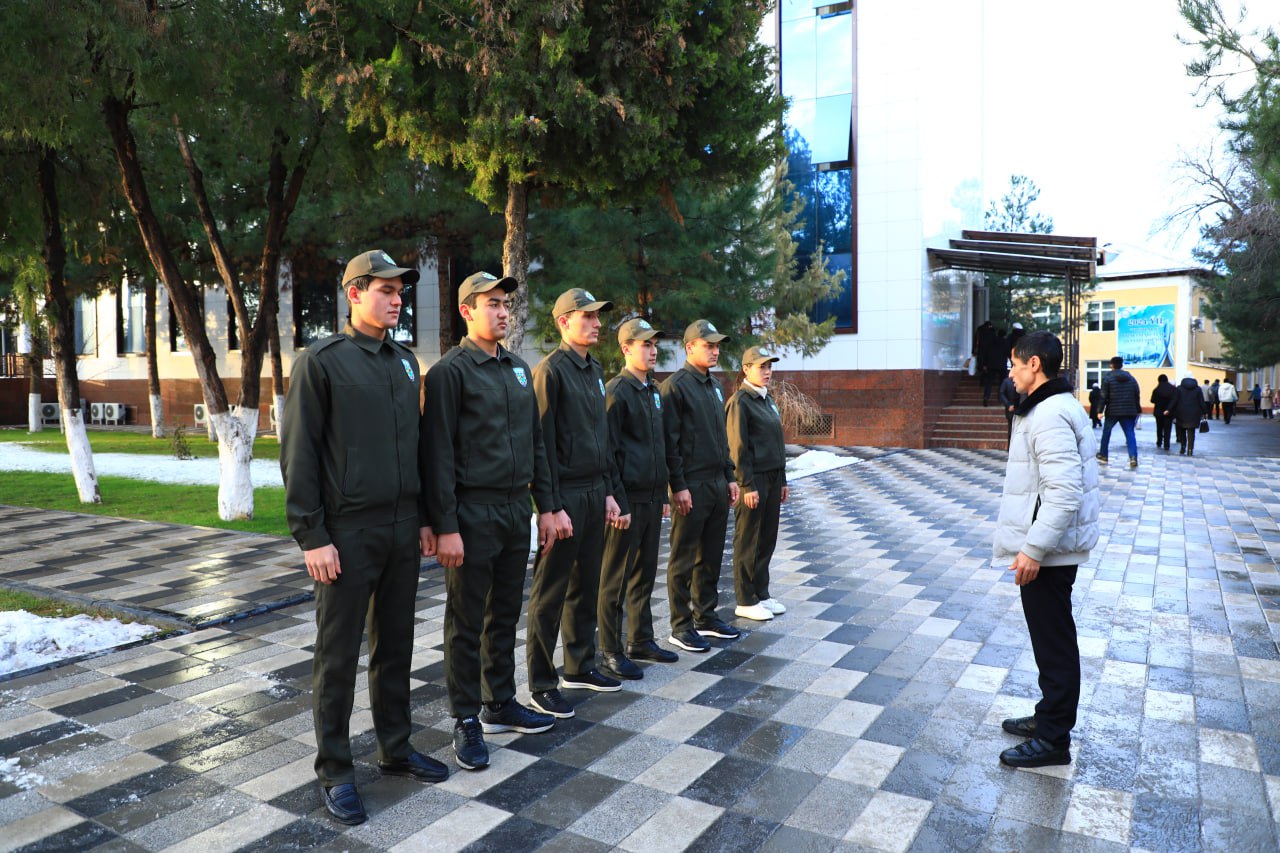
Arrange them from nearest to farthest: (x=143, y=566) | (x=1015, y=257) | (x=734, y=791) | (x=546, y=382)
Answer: (x=734, y=791) → (x=546, y=382) → (x=143, y=566) → (x=1015, y=257)

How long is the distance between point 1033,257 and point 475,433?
1861 centimetres

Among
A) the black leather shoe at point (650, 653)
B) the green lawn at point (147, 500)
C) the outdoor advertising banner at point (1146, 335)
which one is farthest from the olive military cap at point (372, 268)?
the outdoor advertising banner at point (1146, 335)

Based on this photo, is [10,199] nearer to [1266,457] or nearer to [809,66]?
[809,66]

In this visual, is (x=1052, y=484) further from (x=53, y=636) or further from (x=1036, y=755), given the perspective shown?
(x=53, y=636)

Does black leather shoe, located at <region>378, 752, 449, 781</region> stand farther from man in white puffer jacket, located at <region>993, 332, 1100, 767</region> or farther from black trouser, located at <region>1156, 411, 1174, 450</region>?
black trouser, located at <region>1156, 411, 1174, 450</region>

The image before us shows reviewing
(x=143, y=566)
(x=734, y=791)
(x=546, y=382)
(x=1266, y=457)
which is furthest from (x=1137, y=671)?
(x=1266, y=457)

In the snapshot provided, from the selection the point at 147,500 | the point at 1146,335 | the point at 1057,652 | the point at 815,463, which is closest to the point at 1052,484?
the point at 1057,652

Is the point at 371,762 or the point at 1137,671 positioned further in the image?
the point at 1137,671

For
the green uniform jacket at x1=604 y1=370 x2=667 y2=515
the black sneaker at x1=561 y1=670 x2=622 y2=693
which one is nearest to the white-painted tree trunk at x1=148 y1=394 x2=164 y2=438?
the green uniform jacket at x1=604 y1=370 x2=667 y2=515

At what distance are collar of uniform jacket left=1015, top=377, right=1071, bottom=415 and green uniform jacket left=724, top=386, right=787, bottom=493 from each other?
2147 millimetres

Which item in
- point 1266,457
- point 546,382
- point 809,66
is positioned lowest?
point 1266,457

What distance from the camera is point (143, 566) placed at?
25.3 feet

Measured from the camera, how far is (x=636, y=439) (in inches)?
195

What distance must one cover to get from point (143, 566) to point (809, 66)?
729 inches
